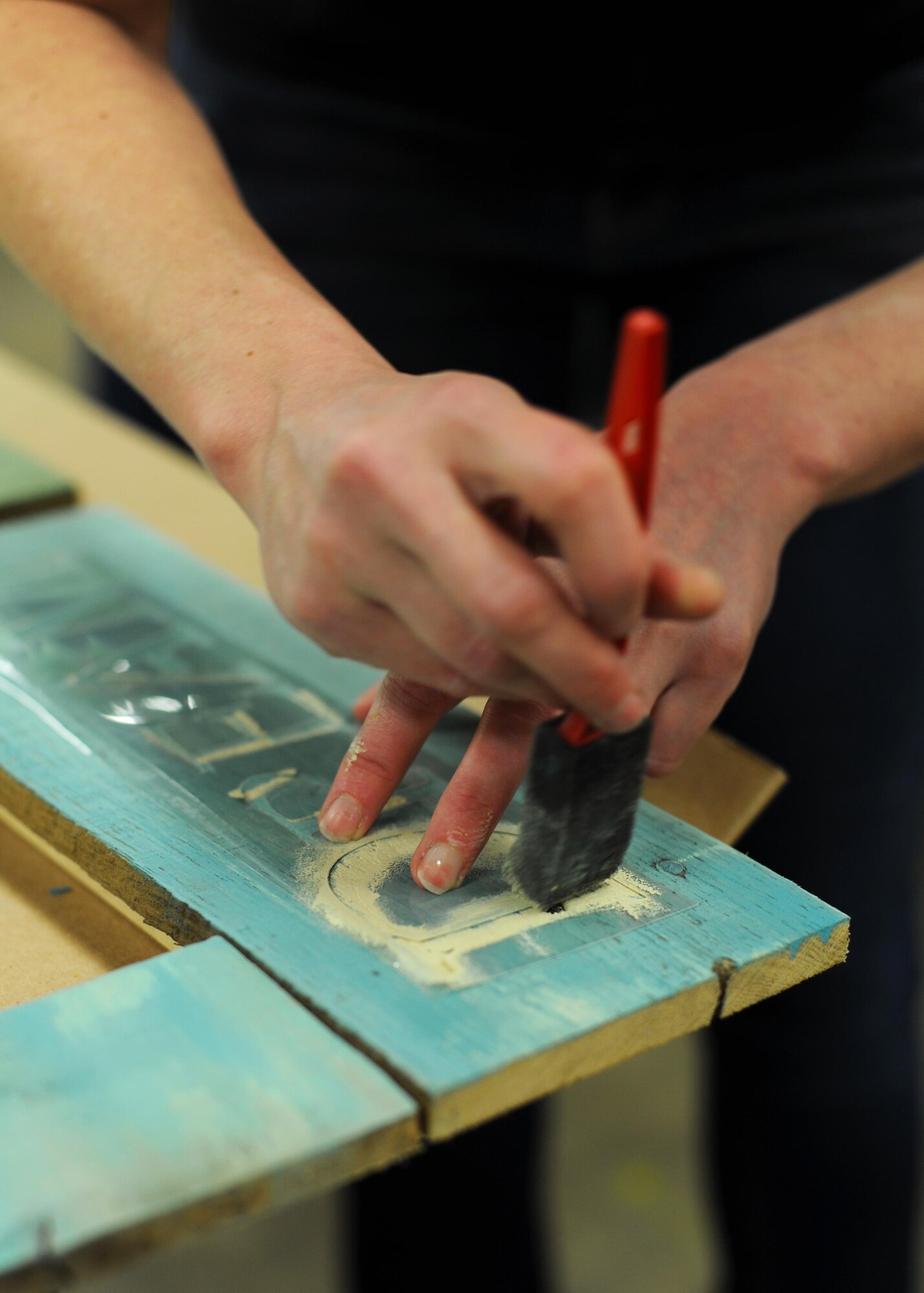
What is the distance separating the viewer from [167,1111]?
0.61 m

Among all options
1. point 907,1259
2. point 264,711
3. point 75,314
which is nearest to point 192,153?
point 75,314

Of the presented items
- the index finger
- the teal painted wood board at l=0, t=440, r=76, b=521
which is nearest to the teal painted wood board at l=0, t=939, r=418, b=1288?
the index finger

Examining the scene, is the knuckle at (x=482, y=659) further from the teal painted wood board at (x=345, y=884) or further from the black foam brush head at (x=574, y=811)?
the teal painted wood board at (x=345, y=884)

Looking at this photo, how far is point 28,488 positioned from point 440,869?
29.5 inches

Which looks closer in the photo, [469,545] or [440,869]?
[469,545]

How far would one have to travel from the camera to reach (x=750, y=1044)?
1361mm

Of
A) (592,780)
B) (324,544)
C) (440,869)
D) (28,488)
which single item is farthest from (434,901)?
(28,488)

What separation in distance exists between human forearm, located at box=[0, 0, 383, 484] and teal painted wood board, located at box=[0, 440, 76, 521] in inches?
12.8

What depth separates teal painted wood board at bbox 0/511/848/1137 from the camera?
2.21 ft

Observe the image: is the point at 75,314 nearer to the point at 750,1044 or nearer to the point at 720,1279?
the point at 750,1044

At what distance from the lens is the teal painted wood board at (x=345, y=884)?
0.67 metres

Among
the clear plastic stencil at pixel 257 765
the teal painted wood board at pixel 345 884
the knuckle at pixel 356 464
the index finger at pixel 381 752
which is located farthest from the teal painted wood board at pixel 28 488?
the knuckle at pixel 356 464

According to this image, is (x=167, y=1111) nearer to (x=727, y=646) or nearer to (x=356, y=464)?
(x=356, y=464)

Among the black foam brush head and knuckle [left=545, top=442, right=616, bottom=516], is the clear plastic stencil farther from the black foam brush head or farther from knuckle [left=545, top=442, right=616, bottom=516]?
knuckle [left=545, top=442, right=616, bottom=516]
